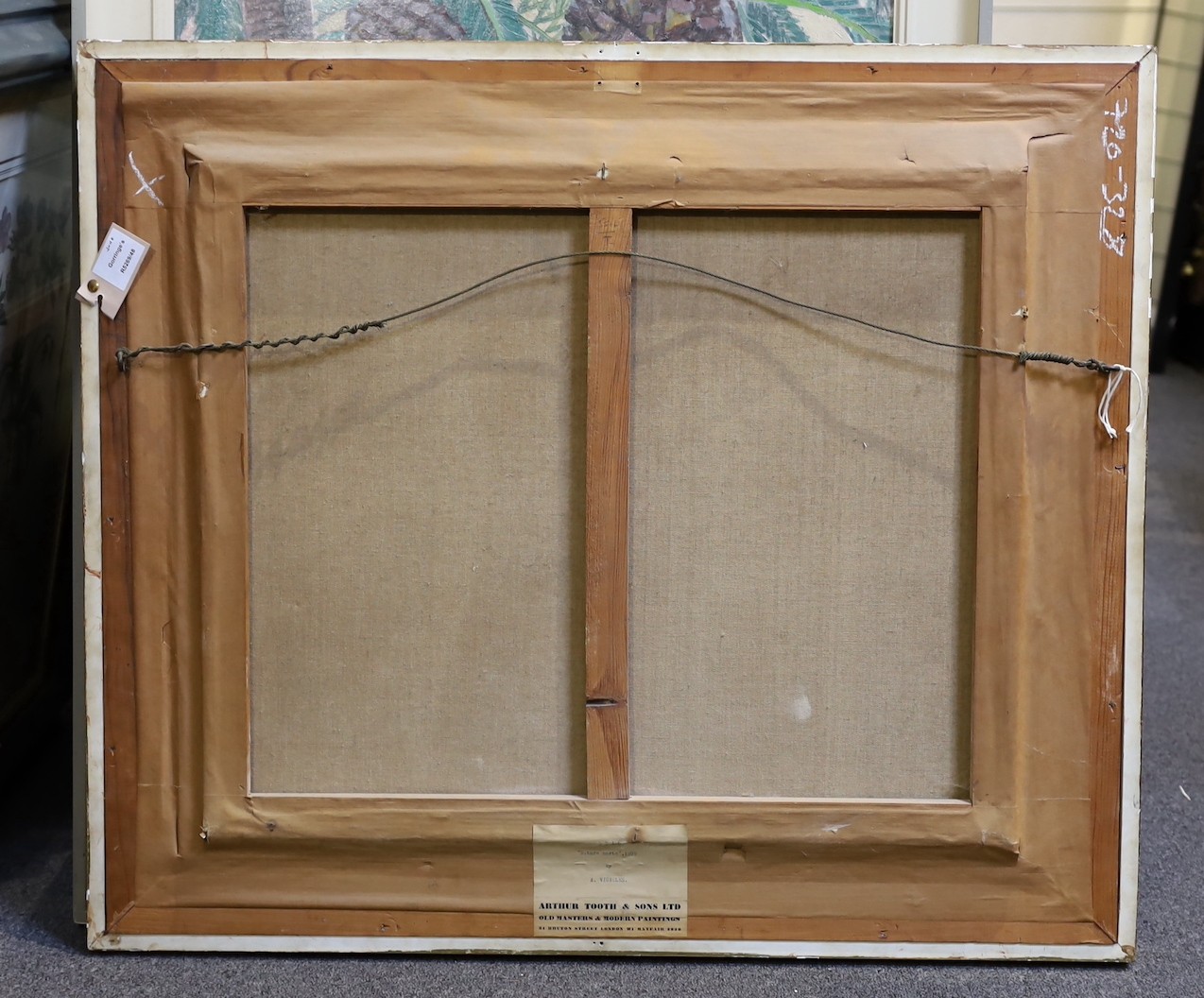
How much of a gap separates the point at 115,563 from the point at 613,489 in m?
0.53

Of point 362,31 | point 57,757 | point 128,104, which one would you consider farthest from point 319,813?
point 362,31

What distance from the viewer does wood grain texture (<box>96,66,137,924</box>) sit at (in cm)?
112

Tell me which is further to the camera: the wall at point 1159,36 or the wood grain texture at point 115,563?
the wall at point 1159,36

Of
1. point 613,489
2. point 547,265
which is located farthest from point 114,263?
point 613,489

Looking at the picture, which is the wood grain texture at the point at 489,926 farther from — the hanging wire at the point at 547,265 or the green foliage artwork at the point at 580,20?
the green foliage artwork at the point at 580,20

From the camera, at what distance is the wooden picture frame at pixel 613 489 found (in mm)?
1103

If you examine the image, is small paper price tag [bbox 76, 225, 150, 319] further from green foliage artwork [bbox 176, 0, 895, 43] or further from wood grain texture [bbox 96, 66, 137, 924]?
A: green foliage artwork [bbox 176, 0, 895, 43]

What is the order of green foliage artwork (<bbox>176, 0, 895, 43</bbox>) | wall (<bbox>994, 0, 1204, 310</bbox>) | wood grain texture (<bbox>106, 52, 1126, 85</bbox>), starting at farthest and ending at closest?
wall (<bbox>994, 0, 1204, 310</bbox>), green foliage artwork (<bbox>176, 0, 895, 43</bbox>), wood grain texture (<bbox>106, 52, 1126, 85</bbox>)

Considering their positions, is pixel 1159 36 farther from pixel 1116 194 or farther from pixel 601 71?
pixel 601 71

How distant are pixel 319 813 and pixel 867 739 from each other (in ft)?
1.91

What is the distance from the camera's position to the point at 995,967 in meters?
1.16

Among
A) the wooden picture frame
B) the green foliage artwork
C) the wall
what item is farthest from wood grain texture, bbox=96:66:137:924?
the wall

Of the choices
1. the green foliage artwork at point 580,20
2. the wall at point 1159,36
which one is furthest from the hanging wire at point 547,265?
the wall at point 1159,36

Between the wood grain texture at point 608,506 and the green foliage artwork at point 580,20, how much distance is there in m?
0.30
